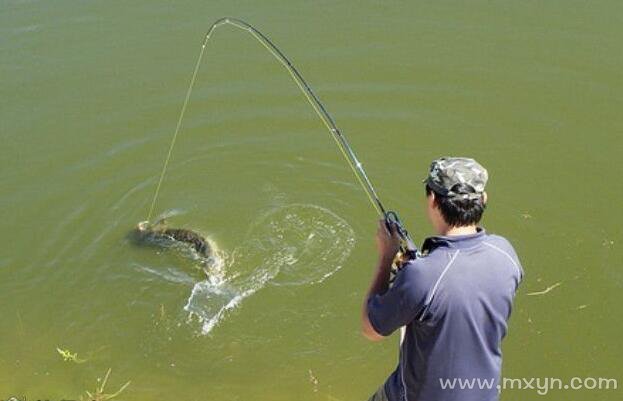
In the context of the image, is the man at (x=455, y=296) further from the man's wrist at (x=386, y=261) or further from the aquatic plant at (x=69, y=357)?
the aquatic plant at (x=69, y=357)

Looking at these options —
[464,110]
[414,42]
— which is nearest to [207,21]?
[414,42]

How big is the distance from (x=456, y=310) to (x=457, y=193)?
52cm

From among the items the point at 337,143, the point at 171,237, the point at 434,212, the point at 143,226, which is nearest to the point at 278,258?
the point at 171,237

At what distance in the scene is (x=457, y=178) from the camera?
9.97 ft

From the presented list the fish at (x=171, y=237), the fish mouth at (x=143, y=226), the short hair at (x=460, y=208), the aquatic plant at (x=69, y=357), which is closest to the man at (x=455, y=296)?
the short hair at (x=460, y=208)

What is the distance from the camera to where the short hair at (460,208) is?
3036 millimetres

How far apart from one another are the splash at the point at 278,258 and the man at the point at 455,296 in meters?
3.29

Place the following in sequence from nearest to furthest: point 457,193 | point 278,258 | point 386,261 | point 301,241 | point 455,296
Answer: point 455,296, point 457,193, point 386,261, point 278,258, point 301,241

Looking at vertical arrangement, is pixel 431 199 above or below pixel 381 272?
above

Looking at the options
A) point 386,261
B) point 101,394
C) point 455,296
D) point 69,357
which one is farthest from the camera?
point 69,357

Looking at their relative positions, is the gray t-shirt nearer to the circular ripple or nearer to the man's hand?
the man's hand

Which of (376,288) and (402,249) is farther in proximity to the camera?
(402,249)

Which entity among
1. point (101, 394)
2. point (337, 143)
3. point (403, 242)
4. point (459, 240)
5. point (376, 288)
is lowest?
point (101, 394)

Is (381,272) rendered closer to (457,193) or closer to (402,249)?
(402,249)
